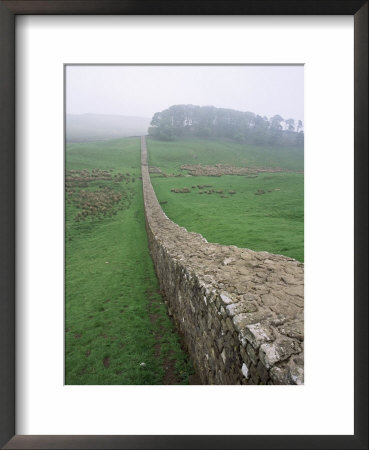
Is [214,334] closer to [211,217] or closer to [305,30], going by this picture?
[305,30]

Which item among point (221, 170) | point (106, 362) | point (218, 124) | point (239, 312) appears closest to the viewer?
point (239, 312)

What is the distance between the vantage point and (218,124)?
5.17 metres

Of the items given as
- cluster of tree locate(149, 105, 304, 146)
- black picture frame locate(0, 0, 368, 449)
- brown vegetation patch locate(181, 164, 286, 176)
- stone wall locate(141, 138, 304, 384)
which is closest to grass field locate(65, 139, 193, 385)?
stone wall locate(141, 138, 304, 384)

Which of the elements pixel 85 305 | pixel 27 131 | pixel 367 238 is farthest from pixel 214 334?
pixel 27 131

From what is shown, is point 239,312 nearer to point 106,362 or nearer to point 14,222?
point 106,362

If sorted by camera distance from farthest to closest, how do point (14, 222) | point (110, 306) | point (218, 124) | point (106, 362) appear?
point (218, 124) < point (110, 306) < point (106, 362) < point (14, 222)

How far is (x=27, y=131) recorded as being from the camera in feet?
9.48

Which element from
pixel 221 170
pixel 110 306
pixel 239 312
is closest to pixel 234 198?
pixel 221 170

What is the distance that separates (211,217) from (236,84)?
365cm

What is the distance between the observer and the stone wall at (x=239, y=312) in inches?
91.3

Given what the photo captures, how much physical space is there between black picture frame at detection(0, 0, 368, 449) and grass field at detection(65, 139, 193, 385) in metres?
0.55

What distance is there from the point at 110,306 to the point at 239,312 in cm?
294

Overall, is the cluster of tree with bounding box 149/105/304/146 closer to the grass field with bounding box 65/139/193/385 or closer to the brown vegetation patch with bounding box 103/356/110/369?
the grass field with bounding box 65/139/193/385

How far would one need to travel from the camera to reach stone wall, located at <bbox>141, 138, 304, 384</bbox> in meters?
2.32
